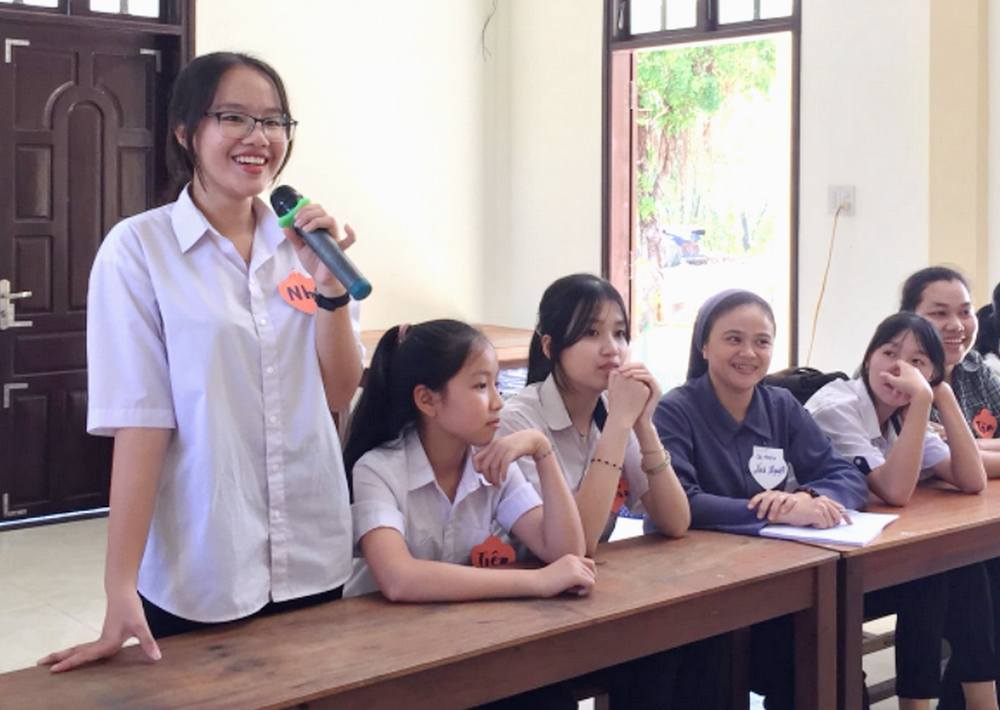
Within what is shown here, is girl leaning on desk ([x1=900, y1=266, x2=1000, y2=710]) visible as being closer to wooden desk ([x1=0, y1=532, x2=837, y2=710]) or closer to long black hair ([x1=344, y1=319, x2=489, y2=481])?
wooden desk ([x1=0, y1=532, x2=837, y2=710])

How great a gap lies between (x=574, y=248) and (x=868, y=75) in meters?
1.78

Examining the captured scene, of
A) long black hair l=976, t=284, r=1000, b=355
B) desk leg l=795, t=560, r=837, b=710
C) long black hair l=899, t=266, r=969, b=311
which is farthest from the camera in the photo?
long black hair l=976, t=284, r=1000, b=355

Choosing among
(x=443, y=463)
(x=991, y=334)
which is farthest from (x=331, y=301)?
(x=991, y=334)

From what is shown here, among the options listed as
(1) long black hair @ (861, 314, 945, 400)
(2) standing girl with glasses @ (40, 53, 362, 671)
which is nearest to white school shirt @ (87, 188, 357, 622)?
(2) standing girl with glasses @ (40, 53, 362, 671)

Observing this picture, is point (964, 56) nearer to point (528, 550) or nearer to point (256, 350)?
point (528, 550)

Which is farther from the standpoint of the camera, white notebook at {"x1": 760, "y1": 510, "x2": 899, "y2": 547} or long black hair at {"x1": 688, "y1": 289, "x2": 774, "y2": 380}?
long black hair at {"x1": 688, "y1": 289, "x2": 774, "y2": 380}

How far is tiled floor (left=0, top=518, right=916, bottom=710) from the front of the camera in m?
3.54

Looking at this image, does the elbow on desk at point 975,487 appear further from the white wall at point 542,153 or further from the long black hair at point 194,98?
the white wall at point 542,153

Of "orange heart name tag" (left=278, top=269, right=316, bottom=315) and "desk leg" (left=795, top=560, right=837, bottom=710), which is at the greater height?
"orange heart name tag" (left=278, top=269, right=316, bottom=315)

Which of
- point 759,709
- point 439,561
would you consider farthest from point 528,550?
point 759,709

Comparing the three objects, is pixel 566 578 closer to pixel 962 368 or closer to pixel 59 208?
pixel 962 368

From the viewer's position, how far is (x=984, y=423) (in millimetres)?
3039

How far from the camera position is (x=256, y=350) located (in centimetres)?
163

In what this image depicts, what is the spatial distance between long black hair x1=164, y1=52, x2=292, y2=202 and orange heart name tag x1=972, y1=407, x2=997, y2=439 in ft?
6.67
